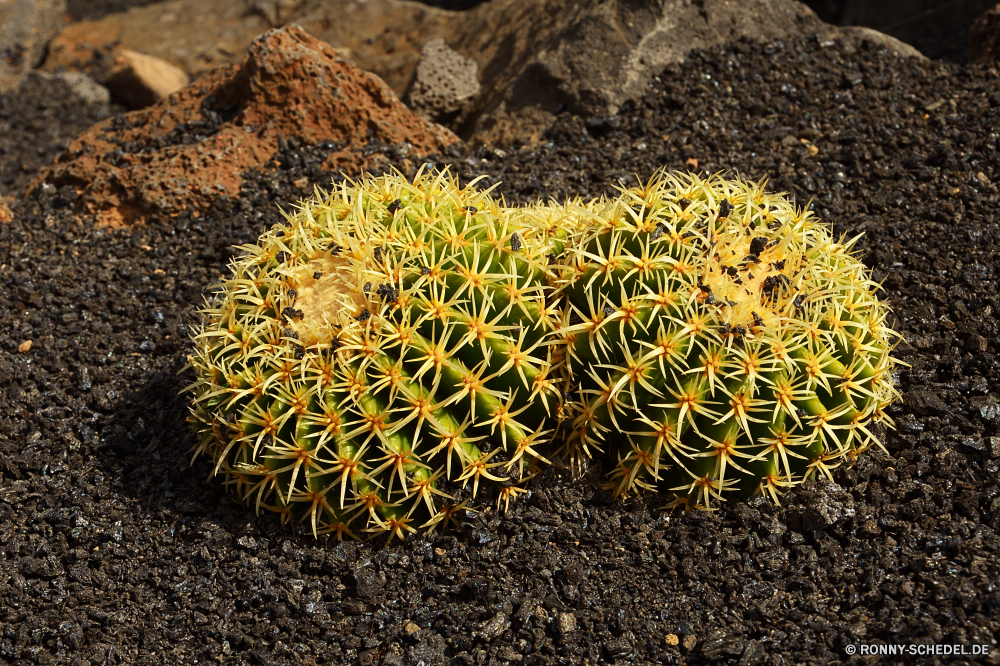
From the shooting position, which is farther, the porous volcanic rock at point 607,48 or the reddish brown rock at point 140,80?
the reddish brown rock at point 140,80

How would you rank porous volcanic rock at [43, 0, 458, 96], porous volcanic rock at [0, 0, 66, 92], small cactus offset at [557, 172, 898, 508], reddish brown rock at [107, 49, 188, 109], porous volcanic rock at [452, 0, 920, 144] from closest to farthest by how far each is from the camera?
small cactus offset at [557, 172, 898, 508] → porous volcanic rock at [452, 0, 920, 144] → reddish brown rock at [107, 49, 188, 109] → porous volcanic rock at [43, 0, 458, 96] → porous volcanic rock at [0, 0, 66, 92]

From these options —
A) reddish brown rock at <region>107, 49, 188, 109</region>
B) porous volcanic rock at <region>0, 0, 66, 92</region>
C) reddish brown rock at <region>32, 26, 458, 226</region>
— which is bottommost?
porous volcanic rock at <region>0, 0, 66, 92</region>

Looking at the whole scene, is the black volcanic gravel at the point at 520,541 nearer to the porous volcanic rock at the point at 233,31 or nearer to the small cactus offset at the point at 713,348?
the small cactus offset at the point at 713,348

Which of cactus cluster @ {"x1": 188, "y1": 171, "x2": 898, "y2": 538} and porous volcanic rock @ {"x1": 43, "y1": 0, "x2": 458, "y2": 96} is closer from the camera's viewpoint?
cactus cluster @ {"x1": 188, "y1": 171, "x2": 898, "y2": 538}

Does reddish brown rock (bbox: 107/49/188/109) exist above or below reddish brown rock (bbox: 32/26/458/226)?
below

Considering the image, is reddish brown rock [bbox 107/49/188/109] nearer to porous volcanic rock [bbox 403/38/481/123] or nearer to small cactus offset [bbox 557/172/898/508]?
porous volcanic rock [bbox 403/38/481/123]

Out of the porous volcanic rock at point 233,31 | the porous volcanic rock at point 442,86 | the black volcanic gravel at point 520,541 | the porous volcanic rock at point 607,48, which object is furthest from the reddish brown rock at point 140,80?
the black volcanic gravel at point 520,541

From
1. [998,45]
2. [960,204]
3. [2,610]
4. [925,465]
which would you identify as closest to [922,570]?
[925,465]

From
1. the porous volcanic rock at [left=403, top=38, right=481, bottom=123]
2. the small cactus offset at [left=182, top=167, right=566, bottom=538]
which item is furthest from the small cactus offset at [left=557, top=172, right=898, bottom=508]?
the porous volcanic rock at [left=403, top=38, right=481, bottom=123]
